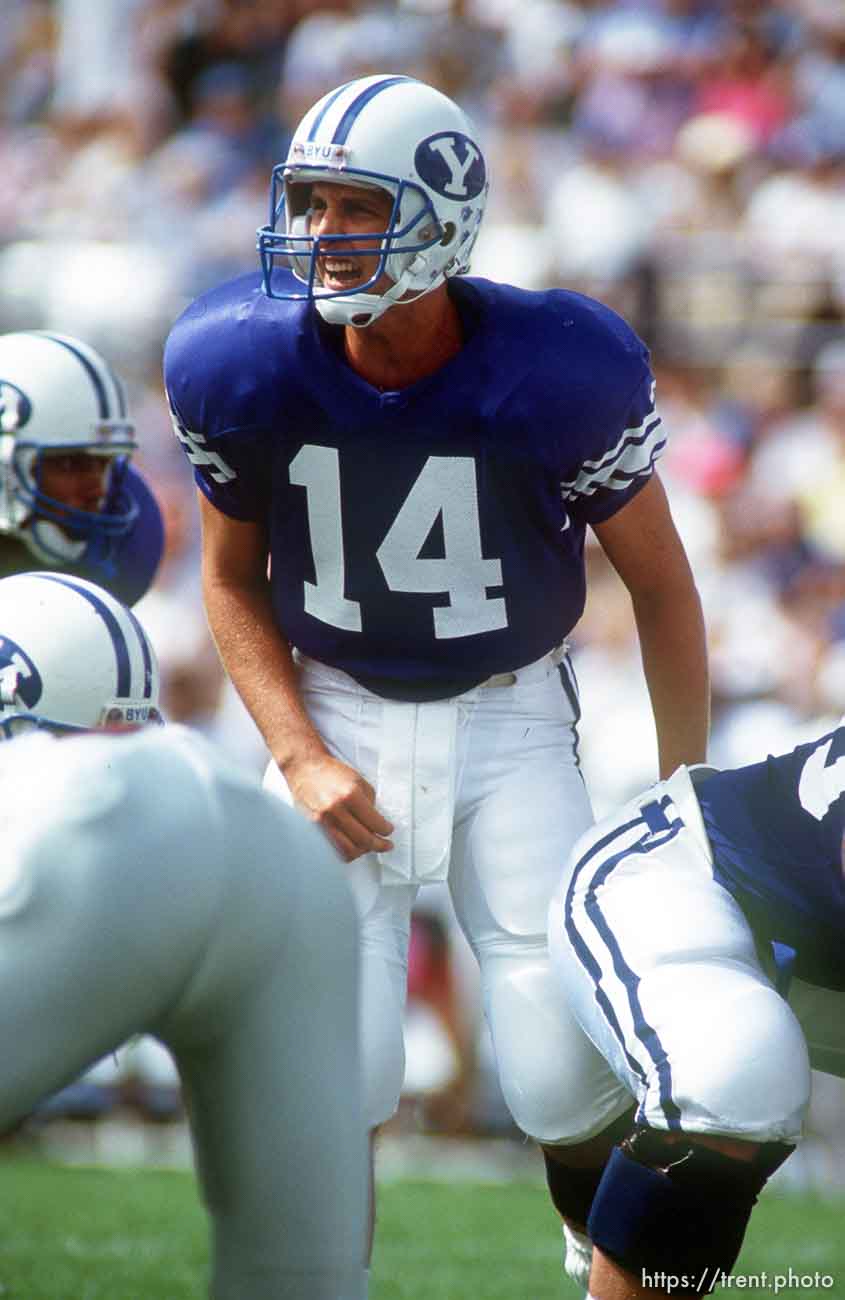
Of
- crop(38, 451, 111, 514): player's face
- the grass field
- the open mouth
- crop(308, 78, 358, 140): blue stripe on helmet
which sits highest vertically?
crop(308, 78, 358, 140): blue stripe on helmet

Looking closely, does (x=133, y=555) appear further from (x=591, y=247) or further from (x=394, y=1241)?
(x=591, y=247)

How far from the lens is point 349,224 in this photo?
304 centimetres

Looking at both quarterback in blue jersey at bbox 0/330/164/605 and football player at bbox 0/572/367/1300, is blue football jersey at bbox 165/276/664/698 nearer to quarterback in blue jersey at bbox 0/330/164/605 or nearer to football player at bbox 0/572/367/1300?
quarterback in blue jersey at bbox 0/330/164/605

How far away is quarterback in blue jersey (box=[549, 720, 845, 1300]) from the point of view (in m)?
2.41

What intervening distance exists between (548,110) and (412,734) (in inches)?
237

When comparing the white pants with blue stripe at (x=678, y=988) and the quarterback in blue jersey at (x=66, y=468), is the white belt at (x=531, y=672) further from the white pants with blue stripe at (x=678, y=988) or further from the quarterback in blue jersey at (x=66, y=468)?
the quarterback in blue jersey at (x=66, y=468)

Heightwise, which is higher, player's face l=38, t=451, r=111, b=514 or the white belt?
player's face l=38, t=451, r=111, b=514

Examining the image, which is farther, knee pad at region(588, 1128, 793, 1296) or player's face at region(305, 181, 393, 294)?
player's face at region(305, 181, 393, 294)

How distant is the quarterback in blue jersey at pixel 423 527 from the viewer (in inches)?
118

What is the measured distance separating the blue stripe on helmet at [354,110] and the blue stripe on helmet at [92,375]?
1037 millimetres

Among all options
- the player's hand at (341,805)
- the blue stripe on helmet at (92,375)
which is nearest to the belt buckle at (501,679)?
the player's hand at (341,805)

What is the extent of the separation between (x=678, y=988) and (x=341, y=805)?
691 mm

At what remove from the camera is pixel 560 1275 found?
421 cm

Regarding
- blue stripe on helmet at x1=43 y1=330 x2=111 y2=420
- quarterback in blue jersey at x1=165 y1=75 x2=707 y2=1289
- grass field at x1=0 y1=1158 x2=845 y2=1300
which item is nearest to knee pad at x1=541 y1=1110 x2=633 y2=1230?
quarterback in blue jersey at x1=165 y1=75 x2=707 y2=1289
